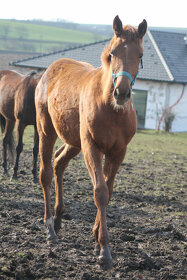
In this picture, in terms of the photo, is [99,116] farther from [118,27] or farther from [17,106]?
[17,106]

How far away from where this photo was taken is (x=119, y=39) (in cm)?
446

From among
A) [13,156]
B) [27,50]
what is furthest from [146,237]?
[27,50]

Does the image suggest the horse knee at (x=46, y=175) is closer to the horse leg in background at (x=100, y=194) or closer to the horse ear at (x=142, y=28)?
the horse leg in background at (x=100, y=194)

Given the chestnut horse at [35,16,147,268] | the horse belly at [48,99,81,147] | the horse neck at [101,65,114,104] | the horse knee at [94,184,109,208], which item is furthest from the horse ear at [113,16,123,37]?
the horse knee at [94,184,109,208]

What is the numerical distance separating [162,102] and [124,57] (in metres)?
21.9

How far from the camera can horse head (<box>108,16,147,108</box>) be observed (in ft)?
13.7

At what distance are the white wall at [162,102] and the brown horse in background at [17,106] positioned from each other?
53.3 feet

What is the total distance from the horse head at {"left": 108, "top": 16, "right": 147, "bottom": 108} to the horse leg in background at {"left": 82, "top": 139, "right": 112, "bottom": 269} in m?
0.62

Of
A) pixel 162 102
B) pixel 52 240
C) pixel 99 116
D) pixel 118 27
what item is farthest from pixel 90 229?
pixel 162 102

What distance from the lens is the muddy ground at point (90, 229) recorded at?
14.8 feet

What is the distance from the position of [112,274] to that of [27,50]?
63.2 metres

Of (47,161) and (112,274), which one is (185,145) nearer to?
(47,161)

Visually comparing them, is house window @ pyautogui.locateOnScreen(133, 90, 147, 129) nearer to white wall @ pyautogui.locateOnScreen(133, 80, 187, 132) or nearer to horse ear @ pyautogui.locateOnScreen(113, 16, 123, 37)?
white wall @ pyautogui.locateOnScreen(133, 80, 187, 132)

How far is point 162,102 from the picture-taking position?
25.9 m
